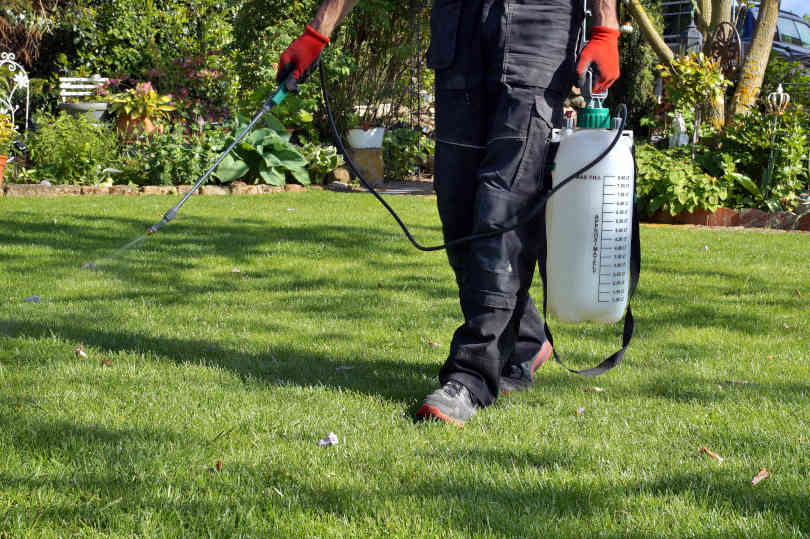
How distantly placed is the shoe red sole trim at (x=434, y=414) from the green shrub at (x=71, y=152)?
25.2 feet

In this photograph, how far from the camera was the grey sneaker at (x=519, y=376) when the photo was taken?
2881mm

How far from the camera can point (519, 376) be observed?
9.64ft

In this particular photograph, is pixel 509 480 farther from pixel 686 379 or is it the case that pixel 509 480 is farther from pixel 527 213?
pixel 686 379

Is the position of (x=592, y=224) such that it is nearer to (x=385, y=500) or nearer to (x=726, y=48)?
(x=385, y=500)

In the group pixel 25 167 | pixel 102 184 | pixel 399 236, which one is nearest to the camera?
pixel 399 236

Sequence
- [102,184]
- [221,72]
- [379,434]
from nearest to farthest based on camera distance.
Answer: [379,434] < [102,184] < [221,72]

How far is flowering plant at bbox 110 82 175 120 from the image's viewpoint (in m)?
10.6

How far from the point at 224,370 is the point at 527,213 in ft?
4.05

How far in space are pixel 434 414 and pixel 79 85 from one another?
1071 centimetres

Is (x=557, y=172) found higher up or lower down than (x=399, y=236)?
higher up

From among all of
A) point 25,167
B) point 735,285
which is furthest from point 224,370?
point 25,167

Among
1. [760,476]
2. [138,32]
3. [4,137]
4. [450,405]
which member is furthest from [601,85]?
[138,32]

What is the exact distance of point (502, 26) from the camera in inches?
99.2

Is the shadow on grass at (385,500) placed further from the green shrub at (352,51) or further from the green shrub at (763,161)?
the green shrub at (352,51)
